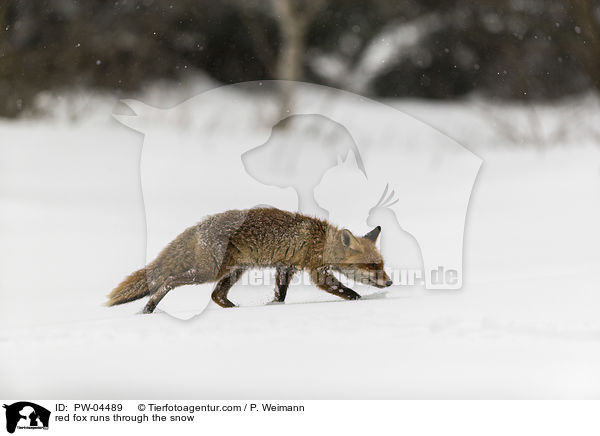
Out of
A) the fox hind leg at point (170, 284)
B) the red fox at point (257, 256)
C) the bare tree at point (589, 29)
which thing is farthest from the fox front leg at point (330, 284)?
the bare tree at point (589, 29)

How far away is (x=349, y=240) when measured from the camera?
2.77 meters

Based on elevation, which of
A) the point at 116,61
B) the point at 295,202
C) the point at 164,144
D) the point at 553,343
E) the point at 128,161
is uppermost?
the point at 116,61

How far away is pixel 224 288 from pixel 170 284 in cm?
24

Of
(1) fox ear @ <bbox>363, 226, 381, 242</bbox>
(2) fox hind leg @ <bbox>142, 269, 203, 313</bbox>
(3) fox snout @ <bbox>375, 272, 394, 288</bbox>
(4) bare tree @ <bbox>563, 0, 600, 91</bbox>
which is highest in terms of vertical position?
(4) bare tree @ <bbox>563, 0, 600, 91</bbox>

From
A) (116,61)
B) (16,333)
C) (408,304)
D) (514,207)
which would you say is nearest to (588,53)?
(514,207)

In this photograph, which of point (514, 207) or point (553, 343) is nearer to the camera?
point (553, 343)

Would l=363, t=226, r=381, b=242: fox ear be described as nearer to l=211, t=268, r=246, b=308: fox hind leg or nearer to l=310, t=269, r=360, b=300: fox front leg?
l=310, t=269, r=360, b=300: fox front leg

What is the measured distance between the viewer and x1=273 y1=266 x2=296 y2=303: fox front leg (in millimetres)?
2842

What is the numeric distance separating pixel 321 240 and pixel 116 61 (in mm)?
5989

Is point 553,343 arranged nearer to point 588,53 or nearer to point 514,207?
point 514,207
